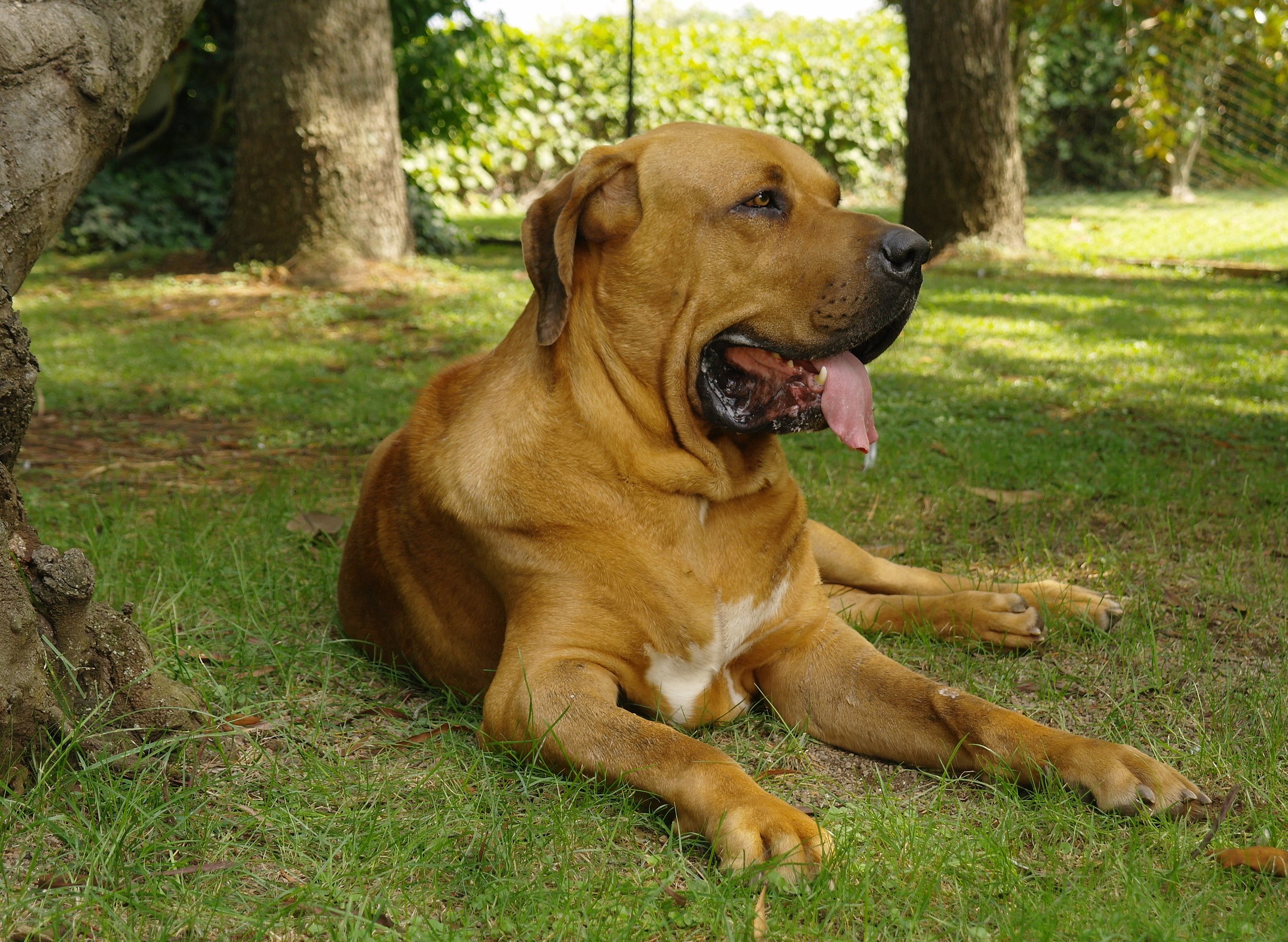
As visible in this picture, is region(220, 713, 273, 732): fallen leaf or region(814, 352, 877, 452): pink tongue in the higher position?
region(814, 352, 877, 452): pink tongue

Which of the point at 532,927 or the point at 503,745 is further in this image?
the point at 503,745

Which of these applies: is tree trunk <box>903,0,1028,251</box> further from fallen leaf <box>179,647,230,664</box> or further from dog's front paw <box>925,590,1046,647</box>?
fallen leaf <box>179,647,230,664</box>

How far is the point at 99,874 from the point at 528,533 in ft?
3.81

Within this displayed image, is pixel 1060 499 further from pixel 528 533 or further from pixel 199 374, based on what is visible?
pixel 199 374

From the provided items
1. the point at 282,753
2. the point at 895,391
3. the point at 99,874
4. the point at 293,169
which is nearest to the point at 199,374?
the point at 293,169

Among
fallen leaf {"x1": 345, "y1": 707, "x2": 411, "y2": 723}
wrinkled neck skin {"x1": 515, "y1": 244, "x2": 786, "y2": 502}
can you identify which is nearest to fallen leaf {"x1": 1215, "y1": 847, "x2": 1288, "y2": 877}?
wrinkled neck skin {"x1": 515, "y1": 244, "x2": 786, "y2": 502}

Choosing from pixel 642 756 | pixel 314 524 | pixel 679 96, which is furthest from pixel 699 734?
pixel 679 96

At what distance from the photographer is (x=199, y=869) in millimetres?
2055

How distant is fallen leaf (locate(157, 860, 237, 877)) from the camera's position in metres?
2.03

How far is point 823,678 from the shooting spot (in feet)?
9.56

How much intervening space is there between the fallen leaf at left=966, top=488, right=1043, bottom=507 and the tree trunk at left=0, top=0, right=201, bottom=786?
10.5ft

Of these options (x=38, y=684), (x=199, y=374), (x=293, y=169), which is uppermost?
(x=293, y=169)

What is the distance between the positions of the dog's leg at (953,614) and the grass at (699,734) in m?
0.06

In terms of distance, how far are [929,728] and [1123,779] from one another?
0.47 metres
